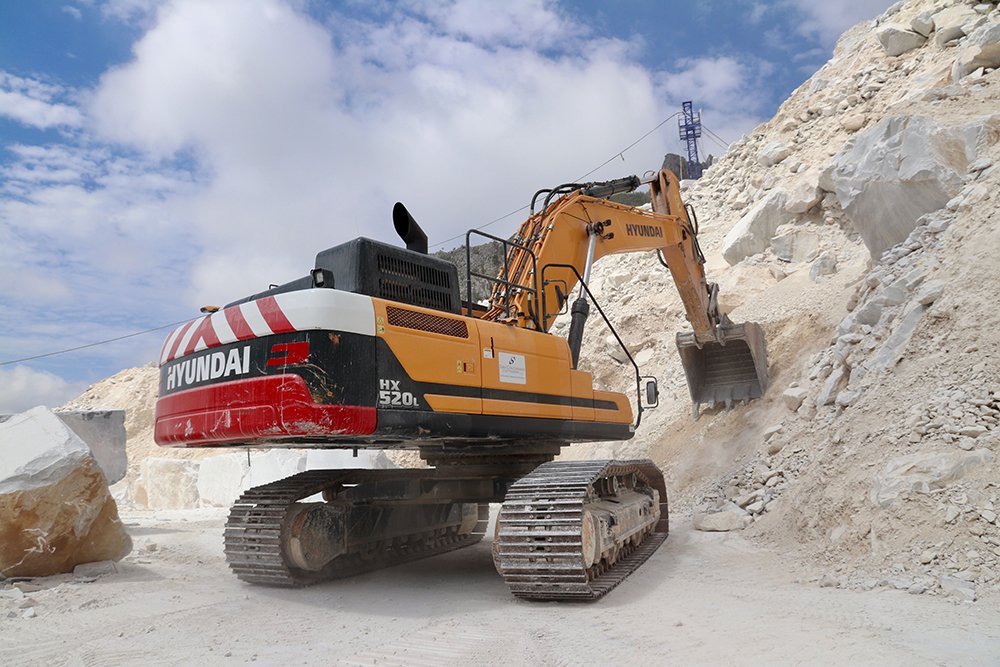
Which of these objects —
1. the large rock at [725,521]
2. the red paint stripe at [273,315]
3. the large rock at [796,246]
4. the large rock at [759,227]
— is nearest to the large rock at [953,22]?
the large rock at [759,227]

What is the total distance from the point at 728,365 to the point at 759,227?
562cm

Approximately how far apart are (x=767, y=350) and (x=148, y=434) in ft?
70.1

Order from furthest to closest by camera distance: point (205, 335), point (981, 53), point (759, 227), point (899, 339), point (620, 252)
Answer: point (759, 227) → point (981, 53) → point (620, 252) → point (899, 339) → point (205, 335)

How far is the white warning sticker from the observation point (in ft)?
17.0

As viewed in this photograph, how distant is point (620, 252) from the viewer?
772 centimetres

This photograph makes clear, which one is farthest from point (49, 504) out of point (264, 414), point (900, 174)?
point (900, 174)

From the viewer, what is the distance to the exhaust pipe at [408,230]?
17.8ft

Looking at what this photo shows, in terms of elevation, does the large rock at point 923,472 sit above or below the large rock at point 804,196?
below

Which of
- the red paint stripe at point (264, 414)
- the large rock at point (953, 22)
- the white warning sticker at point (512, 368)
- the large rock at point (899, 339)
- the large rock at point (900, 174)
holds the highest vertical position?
the large rock at point (953, 22)

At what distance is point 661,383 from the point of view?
13.2 meters

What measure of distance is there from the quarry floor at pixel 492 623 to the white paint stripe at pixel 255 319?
186 centimetres

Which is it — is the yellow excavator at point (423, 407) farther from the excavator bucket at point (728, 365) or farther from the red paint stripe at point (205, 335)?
the excavator bucket at point (728, 365)

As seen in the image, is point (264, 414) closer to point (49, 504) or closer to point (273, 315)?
point (273, 315)

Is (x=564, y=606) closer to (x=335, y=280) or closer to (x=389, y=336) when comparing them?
(x=389, y=336)
